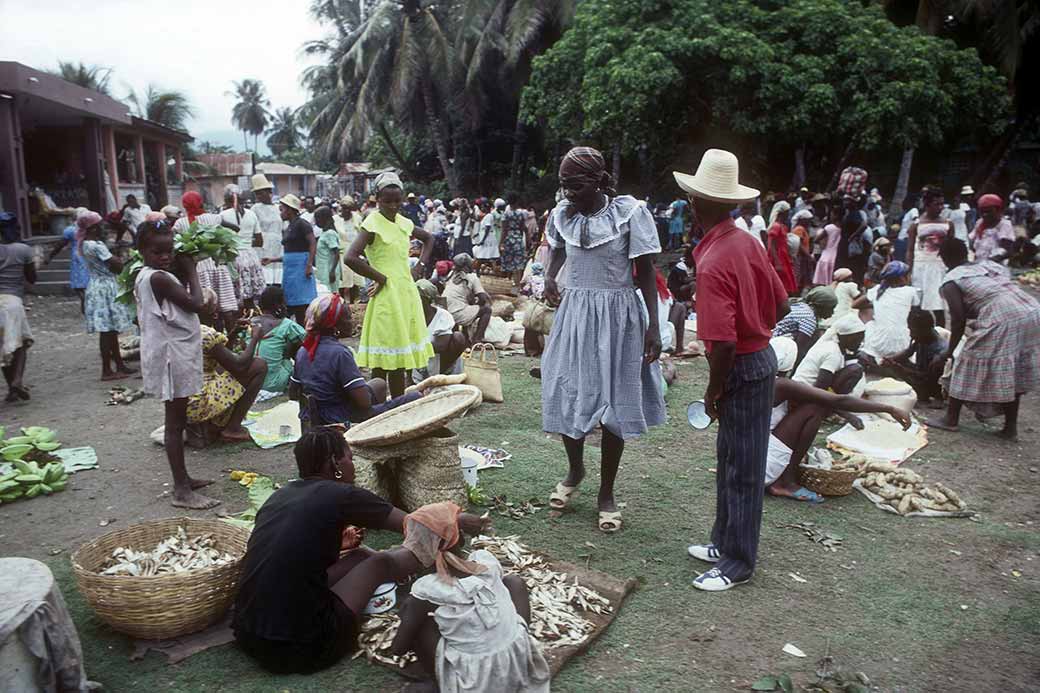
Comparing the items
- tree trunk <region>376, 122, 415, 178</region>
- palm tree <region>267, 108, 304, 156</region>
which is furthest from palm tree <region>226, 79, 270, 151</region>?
tree trunk <region>376, 122, 415, 178</region>

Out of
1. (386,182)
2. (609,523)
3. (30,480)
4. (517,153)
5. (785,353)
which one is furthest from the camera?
(517,153)

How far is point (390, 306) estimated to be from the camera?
18.0ft

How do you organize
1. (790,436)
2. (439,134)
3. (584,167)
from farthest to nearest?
(439,134), (790,436), (584,167)

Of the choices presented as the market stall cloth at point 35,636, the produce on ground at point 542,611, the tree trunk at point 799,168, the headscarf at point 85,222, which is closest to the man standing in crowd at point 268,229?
the headscarf at point 85,222

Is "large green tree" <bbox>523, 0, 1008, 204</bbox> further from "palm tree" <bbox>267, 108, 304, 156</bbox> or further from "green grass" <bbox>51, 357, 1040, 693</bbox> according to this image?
"palm tree" <bbox>267, 108, 304, 156</bbox>

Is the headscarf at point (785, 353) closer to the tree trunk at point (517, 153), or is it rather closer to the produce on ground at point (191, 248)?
the produce on ground at point (191, 248)

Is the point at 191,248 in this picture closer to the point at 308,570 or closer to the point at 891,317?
the point at 308,570

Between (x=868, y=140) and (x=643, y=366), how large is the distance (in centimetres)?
1381

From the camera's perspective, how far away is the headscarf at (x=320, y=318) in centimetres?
441

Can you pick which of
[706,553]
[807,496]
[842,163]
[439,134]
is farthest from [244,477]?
[439,134]

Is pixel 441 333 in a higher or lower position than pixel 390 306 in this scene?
lower

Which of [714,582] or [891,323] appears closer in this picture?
[714,582]

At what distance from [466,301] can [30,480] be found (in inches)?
170

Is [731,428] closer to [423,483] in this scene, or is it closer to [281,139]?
[423,483]
